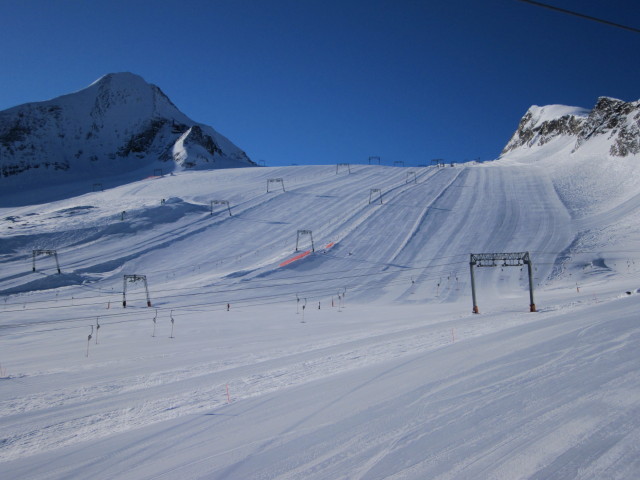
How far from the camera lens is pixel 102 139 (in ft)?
393

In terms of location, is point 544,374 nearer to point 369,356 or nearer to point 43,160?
point 369,356

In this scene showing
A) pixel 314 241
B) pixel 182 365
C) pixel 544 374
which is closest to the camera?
pixel 544 374

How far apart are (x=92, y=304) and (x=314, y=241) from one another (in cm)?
2137

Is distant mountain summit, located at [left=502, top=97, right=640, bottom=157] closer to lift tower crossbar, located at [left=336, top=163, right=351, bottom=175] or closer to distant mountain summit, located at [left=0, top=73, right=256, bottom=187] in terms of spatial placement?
lift tower crossbar, located at [left=336, top=163, right=351, bottom=175]

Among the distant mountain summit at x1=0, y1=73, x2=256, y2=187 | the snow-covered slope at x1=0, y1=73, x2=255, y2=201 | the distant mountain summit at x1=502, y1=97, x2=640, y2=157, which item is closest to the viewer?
the distant mountain summit at x1=502, y1=97, x2=640, y2=157

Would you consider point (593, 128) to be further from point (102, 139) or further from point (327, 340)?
point (102, 139)

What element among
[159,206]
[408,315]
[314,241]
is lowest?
[408,315]

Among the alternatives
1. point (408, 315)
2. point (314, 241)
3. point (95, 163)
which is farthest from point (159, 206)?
point (95, 163)

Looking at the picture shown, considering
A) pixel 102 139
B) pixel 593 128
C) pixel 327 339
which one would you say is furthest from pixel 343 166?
pixel 102 139

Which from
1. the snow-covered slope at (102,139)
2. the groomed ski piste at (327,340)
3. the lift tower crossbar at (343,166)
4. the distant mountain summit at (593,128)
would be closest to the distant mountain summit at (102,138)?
the snow-covered slope at (102,139)

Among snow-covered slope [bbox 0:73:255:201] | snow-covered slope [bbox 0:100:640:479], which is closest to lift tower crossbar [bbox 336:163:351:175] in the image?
snow-covered slope [bbox 0:100:640:479]

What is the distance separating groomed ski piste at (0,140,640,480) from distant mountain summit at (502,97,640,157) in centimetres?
1323

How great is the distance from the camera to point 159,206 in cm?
5053

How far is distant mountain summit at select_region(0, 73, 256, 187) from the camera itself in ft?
336
